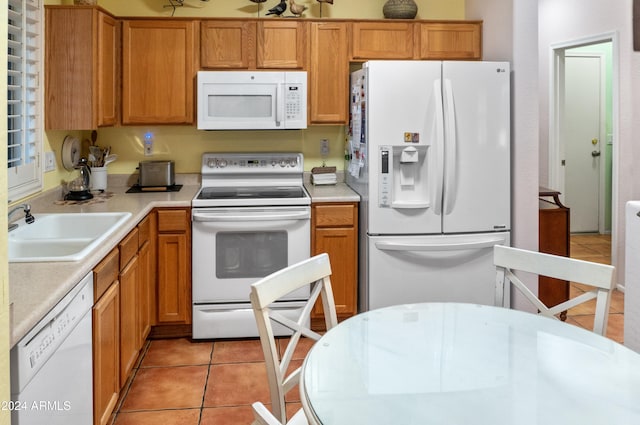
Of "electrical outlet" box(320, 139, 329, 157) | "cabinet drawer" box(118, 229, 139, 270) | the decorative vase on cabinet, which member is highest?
the decorative vase on cabinet

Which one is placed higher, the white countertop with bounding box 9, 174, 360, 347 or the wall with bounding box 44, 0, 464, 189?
the wall with bounding box 44, 0, 464, 189

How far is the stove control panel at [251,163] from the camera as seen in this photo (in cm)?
403

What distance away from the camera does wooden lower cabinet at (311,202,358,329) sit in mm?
3562

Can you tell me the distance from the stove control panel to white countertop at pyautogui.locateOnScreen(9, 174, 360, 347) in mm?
166

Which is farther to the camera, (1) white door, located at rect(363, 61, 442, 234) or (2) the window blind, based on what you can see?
(1) white door, located at rect(363, 61, 442, 234)

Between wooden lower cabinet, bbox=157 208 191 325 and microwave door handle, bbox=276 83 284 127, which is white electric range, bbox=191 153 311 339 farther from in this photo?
microwave door handle, bbox=276 83 284 127

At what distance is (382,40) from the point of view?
3.85 meters

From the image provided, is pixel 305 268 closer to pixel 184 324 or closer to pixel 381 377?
A: pixel 381 377

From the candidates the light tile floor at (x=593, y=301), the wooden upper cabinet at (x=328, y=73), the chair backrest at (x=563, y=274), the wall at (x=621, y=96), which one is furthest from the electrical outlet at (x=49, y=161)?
the wall at (x=621, y=96)

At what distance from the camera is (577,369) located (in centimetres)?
143

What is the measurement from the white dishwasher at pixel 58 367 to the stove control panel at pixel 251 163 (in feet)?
6.71

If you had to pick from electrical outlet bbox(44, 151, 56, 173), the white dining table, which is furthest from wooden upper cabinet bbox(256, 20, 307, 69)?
the white dining table

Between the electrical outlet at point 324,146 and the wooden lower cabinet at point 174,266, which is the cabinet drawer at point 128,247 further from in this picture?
the electrical outlet at point 324,146

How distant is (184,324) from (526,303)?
2.15 meters
